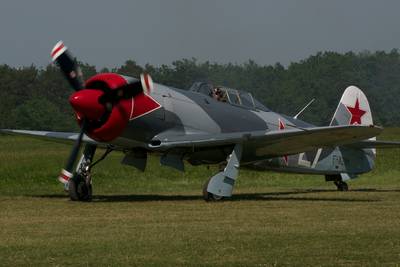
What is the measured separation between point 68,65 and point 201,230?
247 inches

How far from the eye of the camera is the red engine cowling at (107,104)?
1625 centimetres

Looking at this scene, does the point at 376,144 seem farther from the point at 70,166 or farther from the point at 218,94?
the point at 70,166

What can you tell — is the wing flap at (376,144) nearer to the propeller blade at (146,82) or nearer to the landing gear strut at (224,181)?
the landing gear strut at (224,181)

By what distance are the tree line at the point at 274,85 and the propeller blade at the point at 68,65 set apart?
1710 inches

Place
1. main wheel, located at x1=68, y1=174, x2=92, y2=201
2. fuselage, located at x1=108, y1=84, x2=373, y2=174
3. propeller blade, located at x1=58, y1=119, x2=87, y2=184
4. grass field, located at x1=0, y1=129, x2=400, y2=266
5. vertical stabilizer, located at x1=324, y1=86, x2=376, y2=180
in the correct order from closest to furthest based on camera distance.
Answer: grass field, located at x1=0, y1=129, x2=400, y2=266 < propeller blade, located at x1=58, y1=119, x2=87, y2=184 < fuselage, located at x1=108, y1=84, x2=373, y2=174 < main wheel, located at x1=68, y1=174, x2=92, y2=201 < vertical stabilizer, located at x1=324, y1=86, x2=376, y2=180

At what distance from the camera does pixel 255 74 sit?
289ft

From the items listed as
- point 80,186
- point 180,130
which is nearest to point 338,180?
point 180,130

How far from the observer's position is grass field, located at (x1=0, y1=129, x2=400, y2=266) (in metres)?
9.23

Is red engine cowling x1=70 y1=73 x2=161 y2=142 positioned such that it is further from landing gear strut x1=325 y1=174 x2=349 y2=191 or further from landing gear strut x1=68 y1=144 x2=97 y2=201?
landing gear strut x1=325 y1=174 x2=349 y2=191

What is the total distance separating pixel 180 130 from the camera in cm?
1794

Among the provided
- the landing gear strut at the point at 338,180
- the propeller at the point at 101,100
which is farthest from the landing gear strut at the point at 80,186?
the landing gear strut at the point at 338,180

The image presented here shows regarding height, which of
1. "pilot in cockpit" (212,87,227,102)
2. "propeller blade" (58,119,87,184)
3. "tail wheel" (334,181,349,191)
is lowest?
"tail wheel" (334,181,349,191)

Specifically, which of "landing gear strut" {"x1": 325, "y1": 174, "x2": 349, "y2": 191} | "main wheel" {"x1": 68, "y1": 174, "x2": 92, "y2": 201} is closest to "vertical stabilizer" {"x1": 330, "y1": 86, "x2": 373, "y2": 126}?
"landing gear strut" {"x1": 325, "y1": 174, "x2": 349, "y2": 191}

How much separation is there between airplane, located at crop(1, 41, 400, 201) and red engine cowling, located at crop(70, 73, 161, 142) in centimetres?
2
